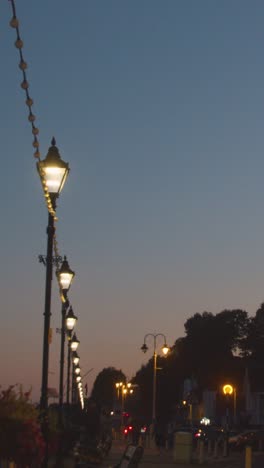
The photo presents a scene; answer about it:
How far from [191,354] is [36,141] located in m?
133

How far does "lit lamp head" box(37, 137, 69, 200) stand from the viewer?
17.0 m

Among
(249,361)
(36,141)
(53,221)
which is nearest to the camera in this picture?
(36,141)

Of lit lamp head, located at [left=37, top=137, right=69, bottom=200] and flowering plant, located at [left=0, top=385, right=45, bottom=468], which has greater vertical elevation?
lit lamp head, located at [left=37, top=137, right=69, bottom=200]

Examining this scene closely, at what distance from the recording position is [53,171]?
17016 millimetres

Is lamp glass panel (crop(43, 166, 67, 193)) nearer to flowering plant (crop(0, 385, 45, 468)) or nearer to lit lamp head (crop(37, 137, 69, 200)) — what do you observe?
lit lamp head (crop(37, 137, 69, 200))

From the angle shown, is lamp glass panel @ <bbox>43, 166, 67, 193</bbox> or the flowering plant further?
lamp glass panel @ <bbox>43, 166, 67, 193</bbox>

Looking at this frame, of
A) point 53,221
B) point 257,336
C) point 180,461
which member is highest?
point 257,336

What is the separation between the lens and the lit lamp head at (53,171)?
17.0 m

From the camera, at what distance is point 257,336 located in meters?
150

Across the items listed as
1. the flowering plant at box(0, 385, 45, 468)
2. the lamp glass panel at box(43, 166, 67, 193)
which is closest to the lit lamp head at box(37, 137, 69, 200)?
the lamp glass panel at box(43, 166, 67, 193)

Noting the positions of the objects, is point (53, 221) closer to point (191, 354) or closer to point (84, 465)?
point (84, 465)

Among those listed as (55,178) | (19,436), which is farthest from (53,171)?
(19,436)

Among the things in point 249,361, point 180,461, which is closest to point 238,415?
point 249,361

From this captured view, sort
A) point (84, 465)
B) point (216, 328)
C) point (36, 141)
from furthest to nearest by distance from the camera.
Answer: point (216, 328) → point (84, 465) → point (36, 141)
